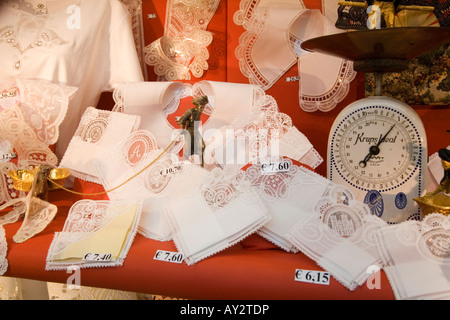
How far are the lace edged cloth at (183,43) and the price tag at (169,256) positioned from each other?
586 mm

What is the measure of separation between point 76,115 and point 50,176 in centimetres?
27

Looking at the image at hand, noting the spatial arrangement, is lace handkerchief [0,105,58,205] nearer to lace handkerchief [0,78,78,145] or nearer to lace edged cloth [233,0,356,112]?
lace handkerchief [0,78,78,145]

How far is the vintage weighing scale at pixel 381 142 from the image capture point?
71cm

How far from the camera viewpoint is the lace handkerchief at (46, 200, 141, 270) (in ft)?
2.29

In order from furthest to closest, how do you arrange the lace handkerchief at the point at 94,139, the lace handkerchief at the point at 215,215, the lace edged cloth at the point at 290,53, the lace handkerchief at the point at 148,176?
1. the lace edged cloth at the point at 290,53
2. the lace handkerchief at the point at 94,139
3. the lace handkerchief at the point at 148,176
4. the lace handkerchief at the point at 215,215

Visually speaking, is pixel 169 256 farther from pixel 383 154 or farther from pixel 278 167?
pixel 383 154

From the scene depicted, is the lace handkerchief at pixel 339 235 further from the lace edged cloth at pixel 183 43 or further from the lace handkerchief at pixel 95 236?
the lace edged cloth at pixel 183 43

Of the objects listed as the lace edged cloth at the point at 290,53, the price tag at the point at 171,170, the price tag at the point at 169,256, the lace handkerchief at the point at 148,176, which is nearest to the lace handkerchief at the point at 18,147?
the lace handkerchief at the point at 148,176

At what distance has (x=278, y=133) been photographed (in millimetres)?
829

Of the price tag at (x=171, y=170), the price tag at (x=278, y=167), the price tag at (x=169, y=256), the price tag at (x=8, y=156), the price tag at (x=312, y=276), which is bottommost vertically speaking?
the price tag at (x=169, y=256)

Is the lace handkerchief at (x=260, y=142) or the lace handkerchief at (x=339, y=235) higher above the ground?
the lace handkerchief at (x=260, y=142)

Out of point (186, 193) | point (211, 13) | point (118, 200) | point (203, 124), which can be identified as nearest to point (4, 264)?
point (118, 200)

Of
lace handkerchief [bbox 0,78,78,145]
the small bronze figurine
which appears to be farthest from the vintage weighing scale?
lace handkerchief [bbox 0,78,78,145]

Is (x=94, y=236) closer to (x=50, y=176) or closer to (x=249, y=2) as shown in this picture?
(x=50, y=176)
